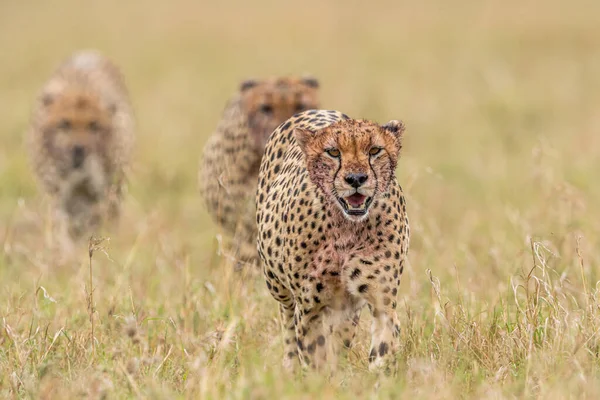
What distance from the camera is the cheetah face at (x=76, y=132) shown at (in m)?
7.27

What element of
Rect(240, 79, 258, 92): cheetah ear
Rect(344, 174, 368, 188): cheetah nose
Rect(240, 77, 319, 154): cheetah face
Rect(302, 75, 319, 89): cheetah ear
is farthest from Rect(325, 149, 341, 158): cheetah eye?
Rect(240, 79, 258, 92): cheetah ear

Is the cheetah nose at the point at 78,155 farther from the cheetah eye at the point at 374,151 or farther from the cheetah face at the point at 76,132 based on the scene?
the cheetah eye at the point at 374,151

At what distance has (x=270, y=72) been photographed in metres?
12.5

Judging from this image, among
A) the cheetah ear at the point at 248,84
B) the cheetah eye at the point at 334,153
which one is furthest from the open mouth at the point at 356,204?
the cheetah ear at the point at 248,84

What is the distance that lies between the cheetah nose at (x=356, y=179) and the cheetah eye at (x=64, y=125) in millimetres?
4421

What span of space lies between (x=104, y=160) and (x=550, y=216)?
3.08 m

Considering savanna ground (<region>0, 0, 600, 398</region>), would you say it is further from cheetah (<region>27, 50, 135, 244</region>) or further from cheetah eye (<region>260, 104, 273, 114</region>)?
cheetah eye (<region>260, 104, 273, 114</region>)

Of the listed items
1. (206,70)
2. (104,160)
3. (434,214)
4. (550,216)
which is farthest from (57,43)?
(550,216)

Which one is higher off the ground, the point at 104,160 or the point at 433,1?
the point at 433,1

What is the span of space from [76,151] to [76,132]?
0.56 feet

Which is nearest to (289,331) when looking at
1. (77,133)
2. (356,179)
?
(356,179)

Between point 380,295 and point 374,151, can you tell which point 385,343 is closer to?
point 380,295

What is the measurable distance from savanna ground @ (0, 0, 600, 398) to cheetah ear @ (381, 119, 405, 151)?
0.52 metres

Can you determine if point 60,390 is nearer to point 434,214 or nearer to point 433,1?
point 434,214
